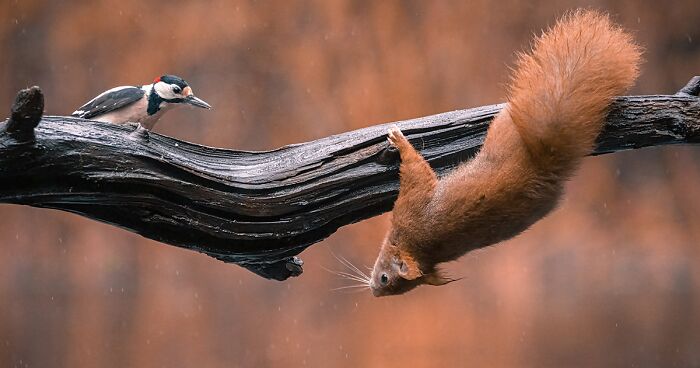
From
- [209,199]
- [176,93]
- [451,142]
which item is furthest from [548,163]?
[176,93]

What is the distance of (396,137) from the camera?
2.47m

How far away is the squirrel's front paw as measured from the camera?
244 centimetres

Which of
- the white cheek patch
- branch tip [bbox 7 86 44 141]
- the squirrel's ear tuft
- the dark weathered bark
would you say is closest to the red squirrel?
the squirrel's ear tuft

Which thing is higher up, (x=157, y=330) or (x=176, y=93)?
(x=176, y=93)

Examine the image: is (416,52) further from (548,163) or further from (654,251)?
(548,163)

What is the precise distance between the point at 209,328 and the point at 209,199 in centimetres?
273

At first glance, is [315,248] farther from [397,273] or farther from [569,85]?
[569,85]

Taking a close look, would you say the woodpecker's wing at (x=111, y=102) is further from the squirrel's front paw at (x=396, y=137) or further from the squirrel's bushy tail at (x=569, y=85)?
the squirrel's bushy tail at (x=569, y=85)

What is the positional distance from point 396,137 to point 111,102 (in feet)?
3.77

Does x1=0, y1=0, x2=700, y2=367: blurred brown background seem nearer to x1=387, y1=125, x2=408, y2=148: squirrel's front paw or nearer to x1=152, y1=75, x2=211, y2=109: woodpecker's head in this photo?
x1=152, y1=75, x2=211, y2=109: woodpecker's head

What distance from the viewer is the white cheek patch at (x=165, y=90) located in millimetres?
3014

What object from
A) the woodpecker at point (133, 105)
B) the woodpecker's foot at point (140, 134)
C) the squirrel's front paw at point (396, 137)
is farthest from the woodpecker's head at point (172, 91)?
the squirrel's front paw at point (396, 137)

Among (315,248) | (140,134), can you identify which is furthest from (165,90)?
(315,248)

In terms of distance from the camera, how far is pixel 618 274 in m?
5.06
